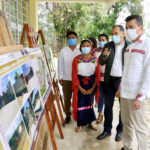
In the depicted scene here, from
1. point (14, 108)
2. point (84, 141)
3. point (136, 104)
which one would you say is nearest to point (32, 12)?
point (84, 141)

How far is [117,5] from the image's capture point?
9.66 m

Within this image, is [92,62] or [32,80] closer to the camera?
[32,80]

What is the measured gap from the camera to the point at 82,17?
32.2 feet

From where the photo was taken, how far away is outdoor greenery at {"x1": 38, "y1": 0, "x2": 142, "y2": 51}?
9086 millimetres

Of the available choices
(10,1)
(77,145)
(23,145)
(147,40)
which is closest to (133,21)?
(147,40)

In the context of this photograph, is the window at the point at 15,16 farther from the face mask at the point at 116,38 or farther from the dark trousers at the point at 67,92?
the face mask at the point at 116,38

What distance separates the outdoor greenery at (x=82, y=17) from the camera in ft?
29.8

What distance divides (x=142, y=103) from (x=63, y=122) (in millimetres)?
1572

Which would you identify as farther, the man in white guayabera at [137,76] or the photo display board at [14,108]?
the man in white guayabera at [137,76]

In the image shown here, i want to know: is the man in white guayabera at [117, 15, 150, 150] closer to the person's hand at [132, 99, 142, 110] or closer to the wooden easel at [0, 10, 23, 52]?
the person's hand at [132, 99, 142, 110]


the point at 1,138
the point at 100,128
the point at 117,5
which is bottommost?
the point at 100,128

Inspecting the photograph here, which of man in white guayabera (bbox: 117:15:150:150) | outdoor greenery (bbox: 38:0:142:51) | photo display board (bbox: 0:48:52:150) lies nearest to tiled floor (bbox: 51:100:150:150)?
man in white guayabera (bbox: 117:15:150:150)

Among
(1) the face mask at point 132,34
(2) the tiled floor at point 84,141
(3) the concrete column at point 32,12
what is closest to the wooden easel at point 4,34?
(1) the face mask at point 132,34

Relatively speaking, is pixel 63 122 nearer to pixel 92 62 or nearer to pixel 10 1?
pixel 92 62
